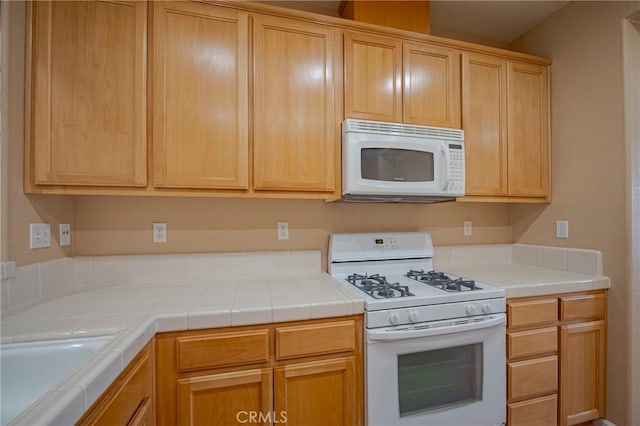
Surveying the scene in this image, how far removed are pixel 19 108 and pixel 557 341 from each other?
2.94 metres

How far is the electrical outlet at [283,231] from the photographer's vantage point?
1.91 metres

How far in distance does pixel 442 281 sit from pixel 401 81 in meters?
1.21

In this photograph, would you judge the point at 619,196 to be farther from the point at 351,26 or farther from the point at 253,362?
the point at 253,362

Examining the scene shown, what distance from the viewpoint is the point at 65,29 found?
1.34 m

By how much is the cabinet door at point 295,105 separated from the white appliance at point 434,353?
702 millimetres

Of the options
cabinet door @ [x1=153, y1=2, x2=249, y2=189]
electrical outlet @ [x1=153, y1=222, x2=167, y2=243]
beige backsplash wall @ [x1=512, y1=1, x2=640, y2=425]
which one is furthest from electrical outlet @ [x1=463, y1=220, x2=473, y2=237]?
electrical outlet @ [x1=153, y1=222, x2=167, y2=243]

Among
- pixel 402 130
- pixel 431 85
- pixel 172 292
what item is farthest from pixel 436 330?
pixel 431 85

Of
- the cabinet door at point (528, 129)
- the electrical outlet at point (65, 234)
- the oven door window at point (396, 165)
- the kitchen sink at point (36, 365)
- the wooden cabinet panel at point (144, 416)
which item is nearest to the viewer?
the kitchen sink at point (36, 365)

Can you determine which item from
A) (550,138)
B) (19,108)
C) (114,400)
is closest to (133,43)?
(19,108)

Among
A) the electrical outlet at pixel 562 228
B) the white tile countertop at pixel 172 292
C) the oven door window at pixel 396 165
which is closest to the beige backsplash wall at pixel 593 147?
the electrical outlet at pixel 562 228

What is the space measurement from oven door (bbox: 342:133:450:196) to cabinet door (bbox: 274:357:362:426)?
0.87 meters

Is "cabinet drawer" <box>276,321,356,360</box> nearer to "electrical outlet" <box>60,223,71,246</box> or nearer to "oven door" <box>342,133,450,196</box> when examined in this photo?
"oven door" <box>342,133,450,196</box>

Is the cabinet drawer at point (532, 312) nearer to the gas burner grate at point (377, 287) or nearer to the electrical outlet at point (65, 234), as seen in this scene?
the gas burner grate at point (377, 287)

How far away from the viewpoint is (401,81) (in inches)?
69.5
